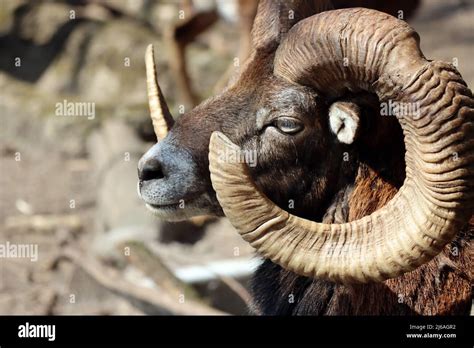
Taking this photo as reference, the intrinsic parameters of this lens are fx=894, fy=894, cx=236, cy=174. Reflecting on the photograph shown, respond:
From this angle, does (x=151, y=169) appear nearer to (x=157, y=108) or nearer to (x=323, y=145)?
(x=157, y=108)

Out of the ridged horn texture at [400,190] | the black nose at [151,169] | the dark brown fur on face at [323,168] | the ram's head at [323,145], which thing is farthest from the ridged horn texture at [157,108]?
the ridged horn texture at [400,190]

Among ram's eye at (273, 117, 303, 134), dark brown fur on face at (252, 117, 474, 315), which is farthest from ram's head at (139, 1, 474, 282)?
dark brown fur on face at (252, 117, 474, 315)

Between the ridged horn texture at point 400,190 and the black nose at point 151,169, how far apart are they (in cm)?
69

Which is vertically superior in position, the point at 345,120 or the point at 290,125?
the point at 345,120

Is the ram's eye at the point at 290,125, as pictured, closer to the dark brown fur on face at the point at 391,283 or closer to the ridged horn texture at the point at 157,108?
the dark brown fur on face at the point at 391,283

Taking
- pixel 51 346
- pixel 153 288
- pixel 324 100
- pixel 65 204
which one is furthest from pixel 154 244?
pixel 324 100

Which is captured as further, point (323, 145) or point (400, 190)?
point (323, 145)

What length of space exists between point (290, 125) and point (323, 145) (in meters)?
0.21

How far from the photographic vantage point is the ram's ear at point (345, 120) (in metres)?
4.70

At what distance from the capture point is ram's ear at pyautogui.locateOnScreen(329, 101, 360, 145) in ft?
15.4

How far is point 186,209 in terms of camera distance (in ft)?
16.5

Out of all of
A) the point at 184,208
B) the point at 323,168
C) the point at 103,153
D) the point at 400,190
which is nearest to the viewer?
the point at 400,190

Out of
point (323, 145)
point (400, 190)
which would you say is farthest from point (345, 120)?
point (400, 190)

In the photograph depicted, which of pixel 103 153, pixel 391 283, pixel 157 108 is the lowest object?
pixel 103 153
